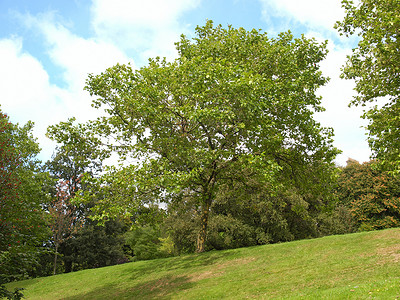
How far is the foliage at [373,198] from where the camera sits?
105 feet

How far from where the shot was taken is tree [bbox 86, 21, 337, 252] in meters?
15.0

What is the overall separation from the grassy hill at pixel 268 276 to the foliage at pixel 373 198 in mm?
16856

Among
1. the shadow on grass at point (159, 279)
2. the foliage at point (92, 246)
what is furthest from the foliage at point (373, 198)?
the foliage at point (92, 246)

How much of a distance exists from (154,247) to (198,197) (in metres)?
22.2

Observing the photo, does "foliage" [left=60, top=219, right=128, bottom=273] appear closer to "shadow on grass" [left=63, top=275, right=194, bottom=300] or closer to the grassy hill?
the grassy hill

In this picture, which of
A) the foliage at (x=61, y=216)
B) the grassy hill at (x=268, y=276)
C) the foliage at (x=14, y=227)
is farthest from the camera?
the foliage at (x=61, y=216)

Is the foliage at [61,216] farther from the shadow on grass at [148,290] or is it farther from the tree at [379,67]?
the tree at [379,67]

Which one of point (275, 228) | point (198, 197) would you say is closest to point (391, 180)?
point (275, 228)

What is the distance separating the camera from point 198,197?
18672mm

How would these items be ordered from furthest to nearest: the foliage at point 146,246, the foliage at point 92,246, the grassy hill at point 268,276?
1. the foliage at point 146,246
2. the foliage at point 92,246
3. the grassy hill at point 268,276

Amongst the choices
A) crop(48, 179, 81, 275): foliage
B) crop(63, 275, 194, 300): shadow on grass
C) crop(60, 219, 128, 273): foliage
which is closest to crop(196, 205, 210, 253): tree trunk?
crop(63, 275, 194, 300): shadow on grass

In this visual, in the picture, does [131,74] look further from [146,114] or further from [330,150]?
[330,150]

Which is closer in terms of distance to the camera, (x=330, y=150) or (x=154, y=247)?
(x=330, y=150)

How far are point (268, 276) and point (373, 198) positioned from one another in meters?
25.5
